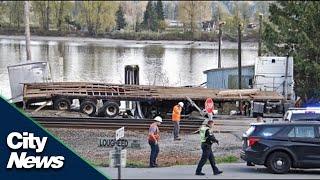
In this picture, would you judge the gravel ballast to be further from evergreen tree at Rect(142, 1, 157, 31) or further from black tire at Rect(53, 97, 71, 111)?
evergreen tree at Rect(142, 1, 157, 31)

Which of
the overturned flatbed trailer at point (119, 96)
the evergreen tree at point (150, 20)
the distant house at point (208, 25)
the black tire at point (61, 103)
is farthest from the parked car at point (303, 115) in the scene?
the evergreen tree at point (150, 20)

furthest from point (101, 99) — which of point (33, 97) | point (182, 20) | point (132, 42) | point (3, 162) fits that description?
point (182, 20)

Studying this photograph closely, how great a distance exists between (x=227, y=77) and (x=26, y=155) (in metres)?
33.9

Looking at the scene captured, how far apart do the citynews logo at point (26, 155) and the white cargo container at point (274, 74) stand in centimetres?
2803

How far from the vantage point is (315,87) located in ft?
141

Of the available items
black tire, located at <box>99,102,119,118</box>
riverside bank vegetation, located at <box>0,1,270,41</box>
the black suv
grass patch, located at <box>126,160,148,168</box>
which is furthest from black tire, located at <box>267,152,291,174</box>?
riverside bank vegetation, located at <box>0,1,270,41</box>

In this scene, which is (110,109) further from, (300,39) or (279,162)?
(279,162)

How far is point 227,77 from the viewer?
4812cm

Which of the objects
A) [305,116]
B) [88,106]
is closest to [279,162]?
[305,116]

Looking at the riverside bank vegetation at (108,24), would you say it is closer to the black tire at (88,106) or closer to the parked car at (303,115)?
the black tire at (88,106)

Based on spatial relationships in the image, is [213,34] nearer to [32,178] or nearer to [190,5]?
[190,5]

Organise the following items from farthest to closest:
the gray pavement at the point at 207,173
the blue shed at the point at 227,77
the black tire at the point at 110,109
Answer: the blue shed at the point at 227,77, the black tire at the point at 110,109, the gray pavement at the point at 207,173

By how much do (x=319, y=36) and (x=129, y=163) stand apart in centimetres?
2641

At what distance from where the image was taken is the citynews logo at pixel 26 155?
49.7 ft
